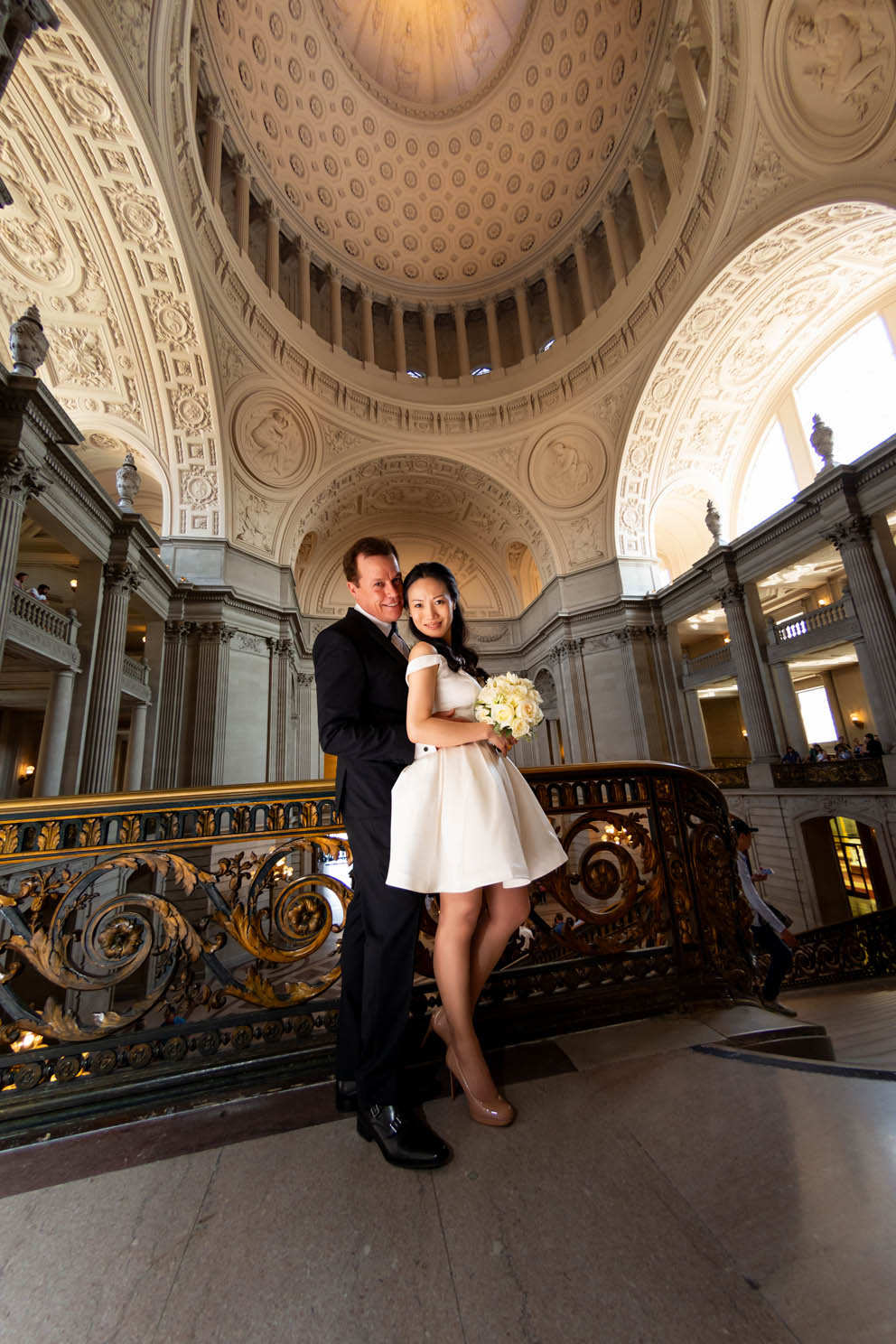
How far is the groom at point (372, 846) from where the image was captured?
1.66 metres

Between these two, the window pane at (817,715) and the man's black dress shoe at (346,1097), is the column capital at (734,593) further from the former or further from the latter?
the man's black dress shoe at (346,1097)

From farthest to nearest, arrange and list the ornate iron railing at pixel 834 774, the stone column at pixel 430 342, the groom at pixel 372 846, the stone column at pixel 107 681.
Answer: the stone column at pixel 430 342 → the ornate iron railing at pixel 834 774 → the stone column at pixel 107 681 → the groom at pixel 372 846

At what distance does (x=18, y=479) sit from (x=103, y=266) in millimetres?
6473

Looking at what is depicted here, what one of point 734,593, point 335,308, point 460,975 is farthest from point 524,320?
point 460,975

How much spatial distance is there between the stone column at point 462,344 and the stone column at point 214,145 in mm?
8208

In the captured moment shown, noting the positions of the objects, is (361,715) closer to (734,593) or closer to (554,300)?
(734,593)

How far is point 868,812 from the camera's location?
36.3 ft

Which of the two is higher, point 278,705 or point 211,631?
point 211,631

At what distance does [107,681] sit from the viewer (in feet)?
30.5

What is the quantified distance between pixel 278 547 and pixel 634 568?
36.5 feet

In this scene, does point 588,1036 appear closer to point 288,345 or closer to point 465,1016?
point 465,1016

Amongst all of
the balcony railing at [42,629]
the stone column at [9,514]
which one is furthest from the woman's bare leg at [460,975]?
the balcony railing at [42,629]

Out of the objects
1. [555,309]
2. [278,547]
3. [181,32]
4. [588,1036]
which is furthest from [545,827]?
[555,309]

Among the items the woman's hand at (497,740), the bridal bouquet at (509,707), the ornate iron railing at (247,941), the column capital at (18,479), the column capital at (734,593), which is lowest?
the ornate iron railing at (247,941)
